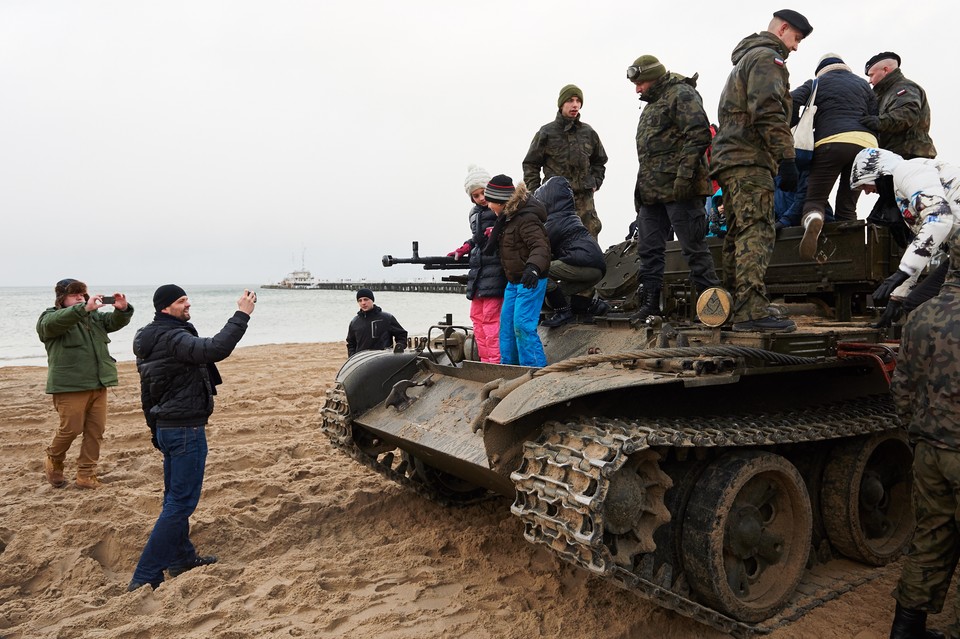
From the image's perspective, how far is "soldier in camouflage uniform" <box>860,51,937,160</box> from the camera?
19.7ft

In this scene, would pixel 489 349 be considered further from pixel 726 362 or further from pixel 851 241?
pixel 851 241

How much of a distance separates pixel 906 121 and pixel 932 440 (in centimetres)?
383

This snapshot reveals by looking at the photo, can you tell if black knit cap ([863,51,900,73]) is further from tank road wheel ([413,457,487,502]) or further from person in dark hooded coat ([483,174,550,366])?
tank road wheel ([413,457,487,502])

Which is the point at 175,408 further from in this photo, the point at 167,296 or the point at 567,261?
the point at 567,261

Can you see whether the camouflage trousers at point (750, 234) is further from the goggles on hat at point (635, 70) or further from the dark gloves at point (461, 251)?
the dark gloves at point (461, 251)

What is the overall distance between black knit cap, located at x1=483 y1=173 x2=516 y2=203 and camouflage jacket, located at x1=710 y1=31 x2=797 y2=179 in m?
1.41

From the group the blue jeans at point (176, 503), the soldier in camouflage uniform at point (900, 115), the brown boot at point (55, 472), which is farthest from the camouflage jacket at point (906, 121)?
the brown boot at point (55, 472)

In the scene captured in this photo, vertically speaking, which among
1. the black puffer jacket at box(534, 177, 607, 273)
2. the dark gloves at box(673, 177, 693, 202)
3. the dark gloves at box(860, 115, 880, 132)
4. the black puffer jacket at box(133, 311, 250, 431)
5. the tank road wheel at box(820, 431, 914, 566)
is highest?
the dark gloves at box(860, 115, 880, 132)

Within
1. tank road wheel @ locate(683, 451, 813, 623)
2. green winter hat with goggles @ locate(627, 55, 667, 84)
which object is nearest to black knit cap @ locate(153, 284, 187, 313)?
tank road wheel @ locate(683, 451, 813, 623)

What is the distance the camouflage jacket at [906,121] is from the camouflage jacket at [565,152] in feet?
9.01

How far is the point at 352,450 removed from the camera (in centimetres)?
555

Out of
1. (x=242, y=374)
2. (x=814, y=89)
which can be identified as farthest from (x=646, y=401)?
(x=242, y=374)

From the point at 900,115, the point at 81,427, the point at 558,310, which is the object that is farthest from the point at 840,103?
the point at 81,427

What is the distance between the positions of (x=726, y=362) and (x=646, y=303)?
2.33m
